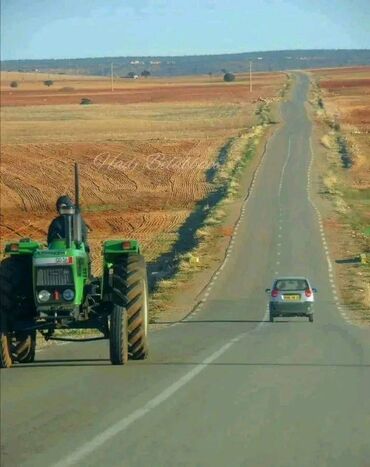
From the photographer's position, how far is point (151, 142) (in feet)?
210

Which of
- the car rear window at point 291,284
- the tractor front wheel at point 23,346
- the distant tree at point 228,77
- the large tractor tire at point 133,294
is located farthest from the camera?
the distant tree at point 228,77

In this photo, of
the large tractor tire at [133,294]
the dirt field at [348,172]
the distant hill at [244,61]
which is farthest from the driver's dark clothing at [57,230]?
the dirt field at [348,172]

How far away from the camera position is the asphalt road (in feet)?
33.2

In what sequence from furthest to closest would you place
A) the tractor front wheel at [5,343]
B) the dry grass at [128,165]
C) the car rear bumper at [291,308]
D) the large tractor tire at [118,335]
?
the dry grass at [128,165] < the car rear bumper at [291,308] < the large tractor tire at [118,335] < the tractor front wheel at [5,343]

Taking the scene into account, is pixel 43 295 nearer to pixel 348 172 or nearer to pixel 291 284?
pixel 291 284

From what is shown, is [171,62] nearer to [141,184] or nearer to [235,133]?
[141,184]

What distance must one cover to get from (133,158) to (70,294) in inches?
1694

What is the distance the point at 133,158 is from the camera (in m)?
58.0

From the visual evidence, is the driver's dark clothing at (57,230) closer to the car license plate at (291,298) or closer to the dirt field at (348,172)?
the car license plate at (291,298)

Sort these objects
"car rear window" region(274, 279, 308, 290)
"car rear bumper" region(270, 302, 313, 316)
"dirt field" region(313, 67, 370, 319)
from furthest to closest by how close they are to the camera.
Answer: "dirt field" region(313, 67, 370, 319) < "car rear window" region(274, 279, 308, 290) < "car rear bumper" region(270, 302, 313, 316)

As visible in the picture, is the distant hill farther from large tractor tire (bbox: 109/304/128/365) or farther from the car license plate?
large tractor tire (bbox: 109/304/128/365)

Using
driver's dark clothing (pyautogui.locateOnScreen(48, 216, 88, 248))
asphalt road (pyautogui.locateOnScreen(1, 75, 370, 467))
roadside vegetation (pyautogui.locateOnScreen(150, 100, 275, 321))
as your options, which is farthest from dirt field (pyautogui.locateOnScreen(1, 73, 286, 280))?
driver's dark clothing (pyautogui.locateOnScreen(48, 216, 88, 248))

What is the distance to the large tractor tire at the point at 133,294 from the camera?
16078mm

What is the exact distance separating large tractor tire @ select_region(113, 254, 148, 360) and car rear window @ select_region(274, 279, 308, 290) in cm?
1723
